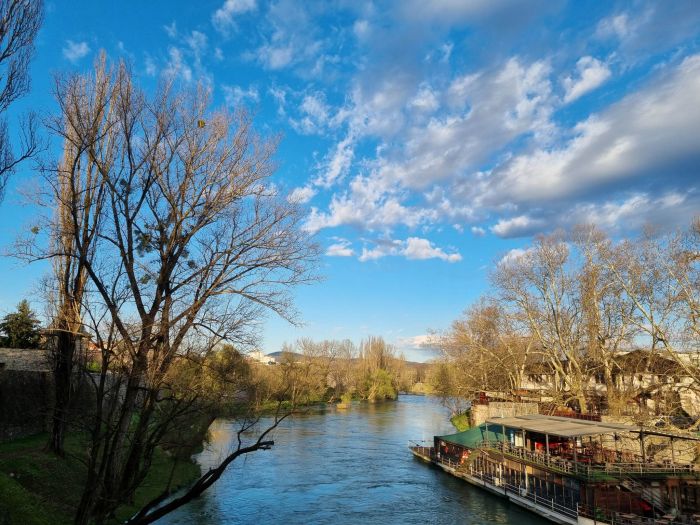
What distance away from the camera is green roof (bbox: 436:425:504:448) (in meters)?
36.6

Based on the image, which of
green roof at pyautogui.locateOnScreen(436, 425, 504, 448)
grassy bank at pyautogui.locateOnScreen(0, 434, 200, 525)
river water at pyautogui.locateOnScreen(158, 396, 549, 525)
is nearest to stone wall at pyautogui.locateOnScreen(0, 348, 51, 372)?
grassy bank at pyautogui.locateOnScreen(0, 434, 200, 525)

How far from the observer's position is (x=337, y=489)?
29344 millimetres

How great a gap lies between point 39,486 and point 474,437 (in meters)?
29.3

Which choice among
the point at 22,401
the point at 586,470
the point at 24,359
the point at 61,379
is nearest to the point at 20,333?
the point at 24,359

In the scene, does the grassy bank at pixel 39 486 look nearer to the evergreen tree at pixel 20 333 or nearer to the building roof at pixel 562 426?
the evergreen tree at pixel 20 333

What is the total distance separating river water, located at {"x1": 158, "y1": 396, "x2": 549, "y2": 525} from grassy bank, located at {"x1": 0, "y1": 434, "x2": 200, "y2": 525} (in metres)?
4.49

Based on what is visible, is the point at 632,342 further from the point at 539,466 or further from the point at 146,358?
the point at 146,358

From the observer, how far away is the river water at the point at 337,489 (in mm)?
24375

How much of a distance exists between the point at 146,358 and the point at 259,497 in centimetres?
1902

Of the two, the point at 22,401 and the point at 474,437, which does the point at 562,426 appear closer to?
the point at 474,437

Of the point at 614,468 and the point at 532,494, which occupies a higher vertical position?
the point at 614,468

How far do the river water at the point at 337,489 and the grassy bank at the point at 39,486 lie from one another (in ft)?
14.7

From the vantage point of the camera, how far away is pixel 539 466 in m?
28.9

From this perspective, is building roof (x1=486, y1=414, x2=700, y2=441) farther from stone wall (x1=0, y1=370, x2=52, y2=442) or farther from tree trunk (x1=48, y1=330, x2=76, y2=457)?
stone wall (x1=0, y1=370, x2=52, y2=442)
